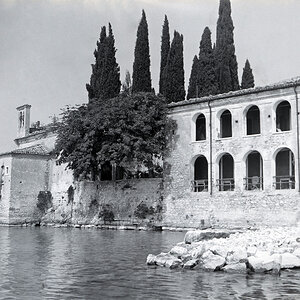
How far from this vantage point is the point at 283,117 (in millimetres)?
32031

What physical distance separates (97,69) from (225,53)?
9596mm

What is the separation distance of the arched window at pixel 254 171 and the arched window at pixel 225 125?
6.36 feet

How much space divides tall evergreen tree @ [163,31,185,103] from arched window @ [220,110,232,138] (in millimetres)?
6552

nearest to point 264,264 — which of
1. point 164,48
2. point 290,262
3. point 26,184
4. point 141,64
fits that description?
point 290,262

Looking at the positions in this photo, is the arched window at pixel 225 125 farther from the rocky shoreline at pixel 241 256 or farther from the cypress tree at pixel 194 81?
the rocky shoreline at pixel 241 256

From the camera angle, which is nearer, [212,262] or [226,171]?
[212,262]

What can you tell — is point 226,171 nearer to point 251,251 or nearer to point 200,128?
point 200,128

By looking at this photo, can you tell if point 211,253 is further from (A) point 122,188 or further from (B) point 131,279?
(A) point 122,188

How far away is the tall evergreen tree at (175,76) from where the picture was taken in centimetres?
4022

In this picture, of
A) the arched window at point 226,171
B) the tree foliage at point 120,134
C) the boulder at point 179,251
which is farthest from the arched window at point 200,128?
the boulder at point 179,251

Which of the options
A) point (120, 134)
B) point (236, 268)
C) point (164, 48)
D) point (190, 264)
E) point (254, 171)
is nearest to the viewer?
point (236, 268)

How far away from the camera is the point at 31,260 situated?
18078mm

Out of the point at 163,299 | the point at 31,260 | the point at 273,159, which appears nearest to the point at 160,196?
the point at 273,159

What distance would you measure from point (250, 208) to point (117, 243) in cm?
949
